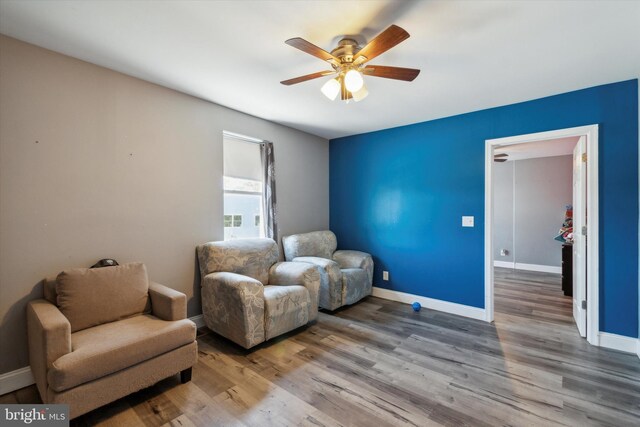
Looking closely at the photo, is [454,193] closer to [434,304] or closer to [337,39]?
[434,304]

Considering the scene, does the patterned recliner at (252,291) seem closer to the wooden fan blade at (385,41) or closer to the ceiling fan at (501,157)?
the wooden fan blade at (385,41)

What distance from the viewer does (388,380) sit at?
2.16 metres

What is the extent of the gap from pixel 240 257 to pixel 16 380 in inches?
70.9

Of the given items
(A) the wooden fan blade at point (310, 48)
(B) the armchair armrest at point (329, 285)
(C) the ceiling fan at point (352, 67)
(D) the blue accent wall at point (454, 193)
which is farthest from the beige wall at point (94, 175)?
(D) the blue accent wall at point (454, 193)

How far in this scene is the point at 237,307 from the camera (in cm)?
249

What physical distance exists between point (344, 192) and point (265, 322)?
260 centimetres

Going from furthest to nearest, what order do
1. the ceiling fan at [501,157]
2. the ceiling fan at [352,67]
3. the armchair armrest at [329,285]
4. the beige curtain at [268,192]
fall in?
the ceiling fan at [501,157] → the beige curtain at [268,192] → the armchair armrest at [329,285] → the ceiling fan at [352,67]

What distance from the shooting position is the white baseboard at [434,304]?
3414mm

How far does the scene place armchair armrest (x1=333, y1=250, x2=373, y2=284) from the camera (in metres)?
3.99

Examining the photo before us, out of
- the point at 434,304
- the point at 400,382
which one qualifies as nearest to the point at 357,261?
the point at 434,304

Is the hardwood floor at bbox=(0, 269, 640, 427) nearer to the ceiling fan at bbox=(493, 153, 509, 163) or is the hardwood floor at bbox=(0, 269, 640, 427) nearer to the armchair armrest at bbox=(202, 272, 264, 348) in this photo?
the armchair armrest at bbox=(202, 272, 264, 348)

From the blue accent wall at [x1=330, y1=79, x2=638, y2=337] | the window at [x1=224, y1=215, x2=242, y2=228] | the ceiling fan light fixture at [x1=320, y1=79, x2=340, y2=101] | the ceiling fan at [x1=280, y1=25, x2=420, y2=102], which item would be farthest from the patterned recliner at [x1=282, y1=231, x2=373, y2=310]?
the ceiling fan at [x1=280, y1=25, x2=420, y2=102]

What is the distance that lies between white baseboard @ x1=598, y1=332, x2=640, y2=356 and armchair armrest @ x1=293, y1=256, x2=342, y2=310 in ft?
8.42

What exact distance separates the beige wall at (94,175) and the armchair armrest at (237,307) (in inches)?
17.3
